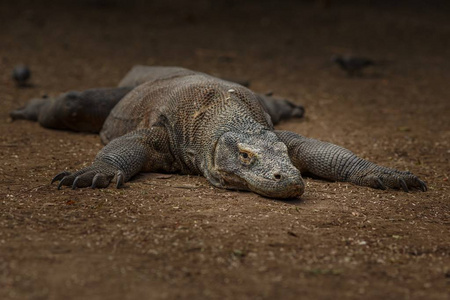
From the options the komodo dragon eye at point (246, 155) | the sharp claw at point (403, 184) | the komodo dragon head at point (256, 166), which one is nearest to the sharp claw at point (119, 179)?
the komodo dragon head at point (256, 166)

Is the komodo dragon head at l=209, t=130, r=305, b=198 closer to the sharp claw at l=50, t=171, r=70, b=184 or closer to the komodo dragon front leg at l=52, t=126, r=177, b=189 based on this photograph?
the komodo dragon front leg at l=52, t=126, r=177, b=189

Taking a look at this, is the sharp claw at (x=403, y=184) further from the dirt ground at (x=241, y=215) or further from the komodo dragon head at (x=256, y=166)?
the komodo dragon head at (x=256, y=166)

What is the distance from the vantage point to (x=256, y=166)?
16.7 feet

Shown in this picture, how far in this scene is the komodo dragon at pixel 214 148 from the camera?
202 inches

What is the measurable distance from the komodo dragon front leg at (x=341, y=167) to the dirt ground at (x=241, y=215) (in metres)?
0.11

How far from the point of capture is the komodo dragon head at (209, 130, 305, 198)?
16.2 ft

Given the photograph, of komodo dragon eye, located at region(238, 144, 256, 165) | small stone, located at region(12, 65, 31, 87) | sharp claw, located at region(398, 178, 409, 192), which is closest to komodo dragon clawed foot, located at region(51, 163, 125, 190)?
komodo dragon eye, located at region(238, 144, 256, 165)

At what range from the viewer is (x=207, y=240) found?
160 inches

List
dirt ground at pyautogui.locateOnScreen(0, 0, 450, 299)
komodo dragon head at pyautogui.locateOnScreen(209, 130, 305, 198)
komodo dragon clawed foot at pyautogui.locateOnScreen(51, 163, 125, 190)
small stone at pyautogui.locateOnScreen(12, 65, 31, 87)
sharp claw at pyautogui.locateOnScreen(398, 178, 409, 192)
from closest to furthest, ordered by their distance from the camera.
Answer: dirt ground at pyautogui.locateOnScreen(0, 0, 450, 299) < komodo dragon head at pyautogui.locateOnScreen(209, 130, 305, 198) < komodo dragon clawed foot at pyautogui.locateOnScreen(51, 163, 125, 190) < sharp claw at pyautogui.locateOnScreen(398, 178, 409, 192) < small stone at pyautogui.locateOnScreen(12, 65, 31, 87)

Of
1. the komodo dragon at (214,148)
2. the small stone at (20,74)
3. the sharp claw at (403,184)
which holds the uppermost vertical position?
the komodo dragon at (214,148)

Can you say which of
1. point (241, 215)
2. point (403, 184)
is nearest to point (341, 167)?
point (403, 184)

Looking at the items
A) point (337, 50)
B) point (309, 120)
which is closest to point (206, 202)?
point (309, 120)

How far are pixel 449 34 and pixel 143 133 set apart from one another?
37.3 feet

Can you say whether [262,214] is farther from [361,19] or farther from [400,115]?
[361,19]
